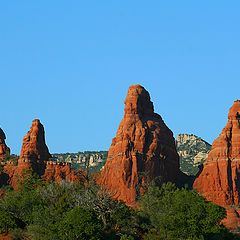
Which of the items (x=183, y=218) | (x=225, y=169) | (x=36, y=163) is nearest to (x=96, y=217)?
(x=183, y=218)

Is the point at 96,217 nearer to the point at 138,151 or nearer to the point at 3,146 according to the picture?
the point at 138,151

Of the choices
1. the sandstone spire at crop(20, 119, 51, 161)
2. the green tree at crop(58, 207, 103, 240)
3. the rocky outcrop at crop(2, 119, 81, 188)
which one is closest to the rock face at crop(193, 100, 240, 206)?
the rocky outcrop at crop(2, 119, 81, 188)

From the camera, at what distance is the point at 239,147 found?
148375mm

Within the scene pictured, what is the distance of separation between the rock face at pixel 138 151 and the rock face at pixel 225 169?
7036 mm

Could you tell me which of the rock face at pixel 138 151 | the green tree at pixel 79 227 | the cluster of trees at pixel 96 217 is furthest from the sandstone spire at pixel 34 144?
the green tree at pixel 79 227

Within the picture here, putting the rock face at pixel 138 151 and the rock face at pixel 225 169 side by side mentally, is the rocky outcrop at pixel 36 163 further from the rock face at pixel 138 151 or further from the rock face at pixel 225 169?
the rock face at pixel 225 169

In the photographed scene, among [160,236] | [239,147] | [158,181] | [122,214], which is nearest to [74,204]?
[122,214]

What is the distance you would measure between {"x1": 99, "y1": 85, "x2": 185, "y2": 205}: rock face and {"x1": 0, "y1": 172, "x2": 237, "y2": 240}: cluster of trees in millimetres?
38540

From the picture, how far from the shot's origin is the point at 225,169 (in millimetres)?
147125

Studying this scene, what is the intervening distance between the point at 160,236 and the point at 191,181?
6319cm

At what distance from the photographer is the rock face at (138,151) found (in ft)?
471

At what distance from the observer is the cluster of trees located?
284 feet

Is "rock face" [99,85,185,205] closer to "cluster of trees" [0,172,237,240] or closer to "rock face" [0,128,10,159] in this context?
"rock face" [0,128,10,159]

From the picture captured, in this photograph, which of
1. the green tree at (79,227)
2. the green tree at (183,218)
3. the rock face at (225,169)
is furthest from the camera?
the rock face at (225,169)
